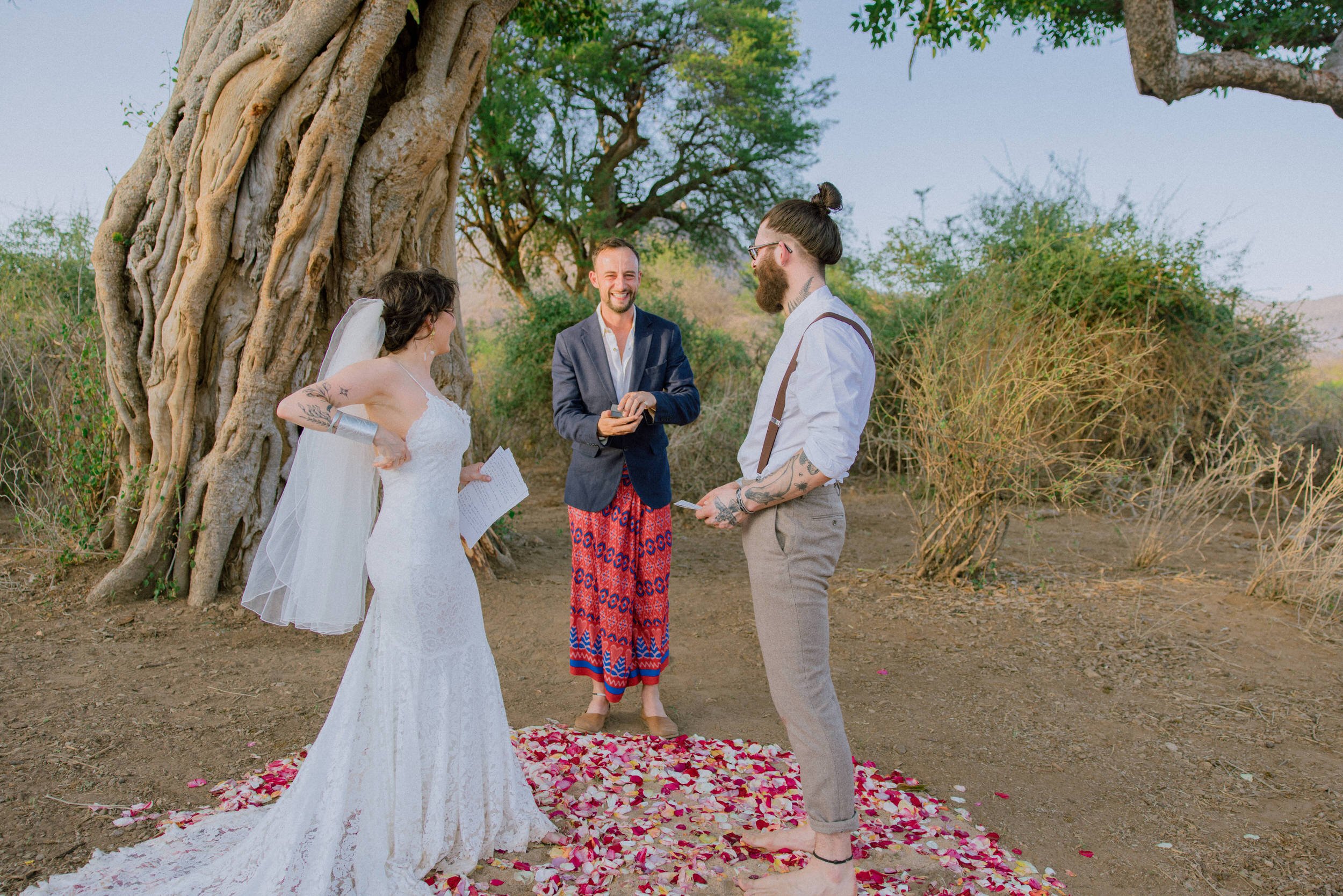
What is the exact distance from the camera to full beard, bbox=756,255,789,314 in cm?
245

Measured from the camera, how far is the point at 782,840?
2711 millimetres

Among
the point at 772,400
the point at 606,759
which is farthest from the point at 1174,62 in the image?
the point at 606,759

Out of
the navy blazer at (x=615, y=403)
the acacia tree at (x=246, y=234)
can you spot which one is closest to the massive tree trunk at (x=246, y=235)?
the acacia tree at (x=246, y=234)

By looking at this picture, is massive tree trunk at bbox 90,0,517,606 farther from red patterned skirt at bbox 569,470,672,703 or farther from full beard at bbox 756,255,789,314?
full beard at bbox 756,255,789,314

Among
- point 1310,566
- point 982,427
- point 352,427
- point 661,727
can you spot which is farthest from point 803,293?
point 1310,566

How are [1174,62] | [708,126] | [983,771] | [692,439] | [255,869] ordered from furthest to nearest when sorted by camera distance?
[708,126]
[692,439]
[1174,62]
[983,771]
[255,869]

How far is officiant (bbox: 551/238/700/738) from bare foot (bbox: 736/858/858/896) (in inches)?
49.5

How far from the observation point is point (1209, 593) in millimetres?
5832

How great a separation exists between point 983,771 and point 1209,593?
335 cm

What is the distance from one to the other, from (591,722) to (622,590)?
0.61 m

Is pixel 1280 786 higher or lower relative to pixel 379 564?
lower

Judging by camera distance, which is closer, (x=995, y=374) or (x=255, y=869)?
(x=255, y=869)

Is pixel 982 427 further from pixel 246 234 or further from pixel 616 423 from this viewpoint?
pixel 246 234

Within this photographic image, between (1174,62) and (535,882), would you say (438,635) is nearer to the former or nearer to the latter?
(535,882)
